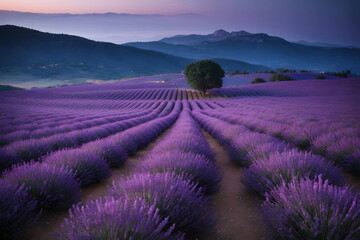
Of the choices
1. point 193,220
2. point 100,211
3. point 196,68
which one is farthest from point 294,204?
point 196,68

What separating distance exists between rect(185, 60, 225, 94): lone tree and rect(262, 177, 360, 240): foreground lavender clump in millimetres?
41683

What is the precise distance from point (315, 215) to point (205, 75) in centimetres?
4279

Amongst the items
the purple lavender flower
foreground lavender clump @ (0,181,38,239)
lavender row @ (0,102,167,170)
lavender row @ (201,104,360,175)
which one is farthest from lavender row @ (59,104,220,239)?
the purple lavender flower

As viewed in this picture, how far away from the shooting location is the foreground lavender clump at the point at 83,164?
3.02m

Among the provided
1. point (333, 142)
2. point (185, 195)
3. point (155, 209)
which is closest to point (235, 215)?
point (185, 195)

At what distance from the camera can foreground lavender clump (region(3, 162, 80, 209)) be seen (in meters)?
2.20

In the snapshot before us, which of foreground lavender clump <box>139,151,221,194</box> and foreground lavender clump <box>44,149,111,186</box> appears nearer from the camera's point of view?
foreground lavender clump <box>139,151,221,194</box>

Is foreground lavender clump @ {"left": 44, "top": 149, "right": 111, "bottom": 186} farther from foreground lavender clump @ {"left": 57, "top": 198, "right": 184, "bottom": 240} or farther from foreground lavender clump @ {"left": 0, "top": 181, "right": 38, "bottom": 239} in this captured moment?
foreground lavender clump @ {"left": 57, "top": 198, "right": 184, "bottom": 240}

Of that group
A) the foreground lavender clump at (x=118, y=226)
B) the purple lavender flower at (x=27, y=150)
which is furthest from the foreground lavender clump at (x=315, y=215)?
the purple lavender flower at (x=27, y=150)

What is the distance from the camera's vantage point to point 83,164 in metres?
3.15

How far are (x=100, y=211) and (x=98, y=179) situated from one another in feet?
7.24

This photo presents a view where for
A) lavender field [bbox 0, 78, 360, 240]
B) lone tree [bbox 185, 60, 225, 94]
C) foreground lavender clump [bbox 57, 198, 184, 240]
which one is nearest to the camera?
foreground lavender clump [bbox 57, 198, 184, 240]

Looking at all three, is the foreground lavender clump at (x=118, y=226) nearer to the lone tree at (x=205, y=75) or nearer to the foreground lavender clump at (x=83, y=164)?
the foreground lavender clump at (x=83, y=164)

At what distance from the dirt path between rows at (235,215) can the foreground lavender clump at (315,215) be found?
385 millimetres
